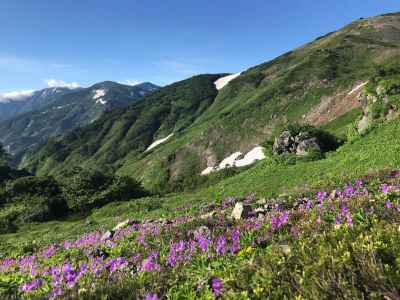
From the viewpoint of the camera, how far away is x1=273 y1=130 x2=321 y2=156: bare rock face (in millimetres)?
36312

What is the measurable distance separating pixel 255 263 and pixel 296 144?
35325 mm

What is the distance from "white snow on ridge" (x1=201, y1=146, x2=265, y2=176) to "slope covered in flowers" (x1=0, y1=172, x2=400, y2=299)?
57969mm

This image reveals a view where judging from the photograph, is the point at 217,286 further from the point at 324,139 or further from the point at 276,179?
the point at 324,139

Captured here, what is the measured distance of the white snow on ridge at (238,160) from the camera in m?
66.8

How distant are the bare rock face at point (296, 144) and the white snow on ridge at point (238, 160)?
24.2 metres

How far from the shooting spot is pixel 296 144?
1518 inches

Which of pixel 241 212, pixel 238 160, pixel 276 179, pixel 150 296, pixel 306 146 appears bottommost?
pixel 238 160

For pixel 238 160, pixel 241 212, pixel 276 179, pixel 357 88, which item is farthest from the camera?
pixel 238 160

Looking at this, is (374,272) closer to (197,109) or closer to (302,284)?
(302,284)

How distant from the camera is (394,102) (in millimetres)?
32500

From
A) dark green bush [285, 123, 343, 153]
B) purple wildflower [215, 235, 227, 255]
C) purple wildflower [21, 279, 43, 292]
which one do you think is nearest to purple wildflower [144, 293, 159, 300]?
purple wildflower [215, 235, 227, 255]

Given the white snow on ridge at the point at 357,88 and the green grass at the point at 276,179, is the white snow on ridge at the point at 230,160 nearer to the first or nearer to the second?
the white snow on ridge at the point at 357,88

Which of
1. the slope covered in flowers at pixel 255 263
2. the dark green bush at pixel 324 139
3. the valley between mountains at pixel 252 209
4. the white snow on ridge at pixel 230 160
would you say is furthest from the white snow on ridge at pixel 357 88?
the slope covered in flowers at pixel 255 263

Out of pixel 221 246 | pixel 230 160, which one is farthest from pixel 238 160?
pixel 221 246
